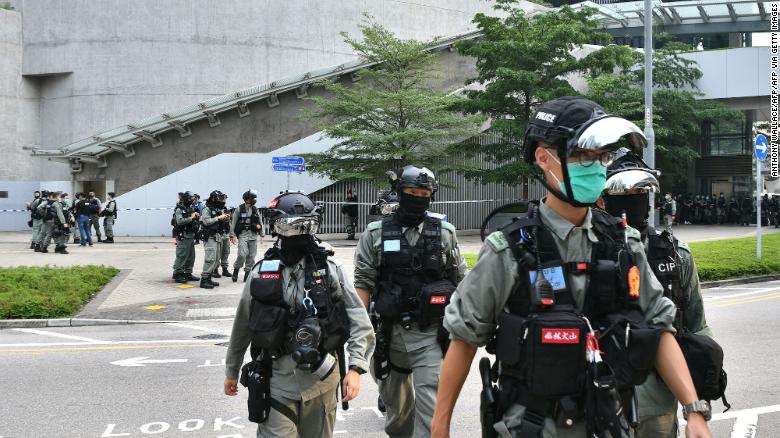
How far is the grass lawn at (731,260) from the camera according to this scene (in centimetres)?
1856

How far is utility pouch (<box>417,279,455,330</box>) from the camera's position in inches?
226

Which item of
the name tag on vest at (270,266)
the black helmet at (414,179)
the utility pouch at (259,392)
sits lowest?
the utility pouch at (259,392)

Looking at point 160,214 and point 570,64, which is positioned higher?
point 570,64

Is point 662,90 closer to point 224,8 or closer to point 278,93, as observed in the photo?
point 278,93

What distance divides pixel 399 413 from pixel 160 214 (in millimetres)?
27028

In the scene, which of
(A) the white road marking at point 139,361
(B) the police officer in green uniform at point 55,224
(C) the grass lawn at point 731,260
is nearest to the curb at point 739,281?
(C) the grass lawn at point 731,260

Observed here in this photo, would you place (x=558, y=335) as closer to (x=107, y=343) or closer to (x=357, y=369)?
(x=357, y=369)

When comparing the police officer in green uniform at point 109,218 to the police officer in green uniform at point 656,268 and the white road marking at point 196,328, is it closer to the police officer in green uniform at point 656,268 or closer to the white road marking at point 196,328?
the white road marking at point 196,328

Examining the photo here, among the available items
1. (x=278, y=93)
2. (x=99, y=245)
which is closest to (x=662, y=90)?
(x=278, y=93)

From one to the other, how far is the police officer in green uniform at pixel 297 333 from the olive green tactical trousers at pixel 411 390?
33.7 inches

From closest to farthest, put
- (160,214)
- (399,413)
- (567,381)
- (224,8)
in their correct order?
(567,381)
(399,413)
(160,214)
(224,8)

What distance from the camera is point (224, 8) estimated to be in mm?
35562

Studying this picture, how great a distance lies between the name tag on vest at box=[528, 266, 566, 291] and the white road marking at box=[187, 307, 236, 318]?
1130 centimetres

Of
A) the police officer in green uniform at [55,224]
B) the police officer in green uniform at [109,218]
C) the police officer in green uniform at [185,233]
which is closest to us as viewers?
the police officer in green uniform at [185,233]
